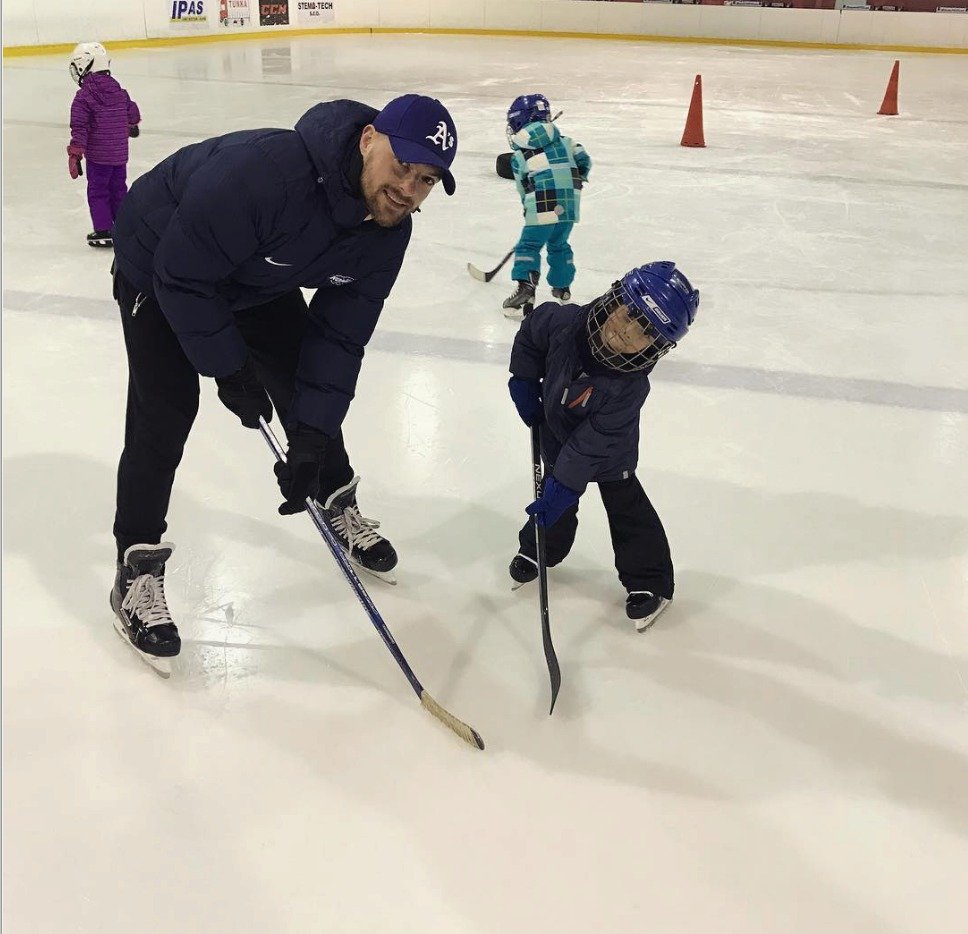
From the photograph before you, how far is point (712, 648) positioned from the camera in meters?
1.90

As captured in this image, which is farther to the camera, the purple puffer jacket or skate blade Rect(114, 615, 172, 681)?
the purple puffer jacket

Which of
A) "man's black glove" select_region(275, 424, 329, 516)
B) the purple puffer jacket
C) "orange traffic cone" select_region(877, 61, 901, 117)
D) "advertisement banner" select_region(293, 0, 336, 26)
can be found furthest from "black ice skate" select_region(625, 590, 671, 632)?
"advertisement banner" select_region(293, 0, 336, 26)

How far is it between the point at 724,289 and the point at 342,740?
3.01m

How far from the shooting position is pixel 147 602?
181 centimetres

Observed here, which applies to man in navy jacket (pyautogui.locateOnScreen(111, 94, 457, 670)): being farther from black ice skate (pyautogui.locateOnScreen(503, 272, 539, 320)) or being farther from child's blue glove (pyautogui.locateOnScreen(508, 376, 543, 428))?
black ice skate (pyautogui.locateOnScreen(503, 272, 539, 320))

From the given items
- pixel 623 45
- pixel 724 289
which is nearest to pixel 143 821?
pixel 724 289

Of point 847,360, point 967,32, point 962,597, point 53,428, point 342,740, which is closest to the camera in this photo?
point 342,740

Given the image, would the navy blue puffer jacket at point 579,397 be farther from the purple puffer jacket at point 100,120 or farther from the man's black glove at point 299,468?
the purple puffer jacket at point 100,120

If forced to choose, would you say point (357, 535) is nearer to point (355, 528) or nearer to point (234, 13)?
A: point (355, 528)

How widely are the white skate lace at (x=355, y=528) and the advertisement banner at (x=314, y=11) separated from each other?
14346 mm

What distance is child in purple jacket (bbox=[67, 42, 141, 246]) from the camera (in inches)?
163

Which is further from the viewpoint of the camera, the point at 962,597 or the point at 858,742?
the point at 962,597

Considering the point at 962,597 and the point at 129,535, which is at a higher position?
the point at 129,535

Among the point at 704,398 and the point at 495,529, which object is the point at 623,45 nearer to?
the point at 704,398
